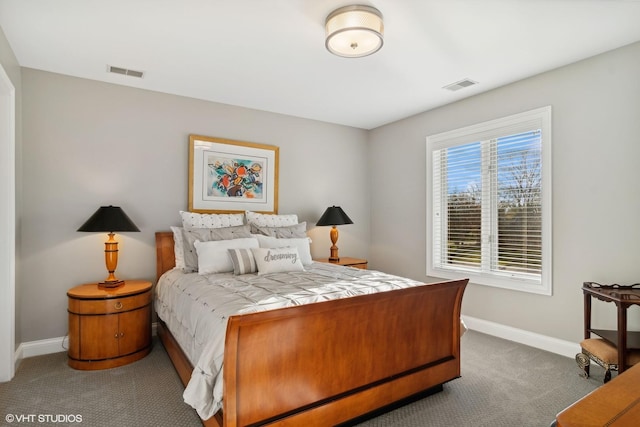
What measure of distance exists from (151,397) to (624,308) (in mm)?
3278

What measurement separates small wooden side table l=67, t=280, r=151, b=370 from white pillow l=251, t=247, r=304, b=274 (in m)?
1.07

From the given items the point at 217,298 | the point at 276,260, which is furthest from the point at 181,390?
the point at 276,260

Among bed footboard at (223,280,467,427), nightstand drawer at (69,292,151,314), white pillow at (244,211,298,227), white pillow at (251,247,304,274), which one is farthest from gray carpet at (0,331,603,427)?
white pillow at (244,211,298,227)

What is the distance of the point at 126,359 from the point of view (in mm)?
2953

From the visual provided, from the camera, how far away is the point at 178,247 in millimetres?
3475

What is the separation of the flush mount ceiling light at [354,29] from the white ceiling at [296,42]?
5 centimetres

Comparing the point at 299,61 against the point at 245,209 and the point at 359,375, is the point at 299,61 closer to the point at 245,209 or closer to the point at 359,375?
the point at 245,209

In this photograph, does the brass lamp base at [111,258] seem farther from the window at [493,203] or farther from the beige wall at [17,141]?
the window at [493,203]

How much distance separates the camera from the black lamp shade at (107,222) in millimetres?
3027

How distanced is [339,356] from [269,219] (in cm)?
233

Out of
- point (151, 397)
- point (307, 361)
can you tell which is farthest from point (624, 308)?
point (151, 397)

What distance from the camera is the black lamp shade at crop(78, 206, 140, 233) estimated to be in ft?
9.93

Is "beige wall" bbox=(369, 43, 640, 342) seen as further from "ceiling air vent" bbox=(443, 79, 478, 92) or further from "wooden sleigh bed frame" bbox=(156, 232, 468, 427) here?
"wooden sleigh bed frame" bbox=(156, 232, 468, 427)

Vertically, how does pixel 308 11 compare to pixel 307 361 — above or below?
above
